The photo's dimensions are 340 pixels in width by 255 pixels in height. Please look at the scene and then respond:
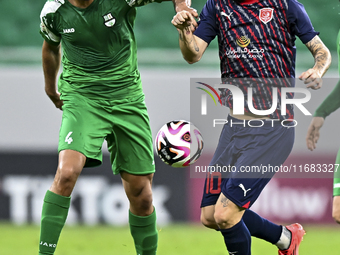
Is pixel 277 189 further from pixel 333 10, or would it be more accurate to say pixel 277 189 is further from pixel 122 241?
pixel 333 10

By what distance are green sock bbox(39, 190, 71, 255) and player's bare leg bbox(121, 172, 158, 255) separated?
1.83 feet

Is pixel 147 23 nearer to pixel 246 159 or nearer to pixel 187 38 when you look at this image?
pixel 187 38

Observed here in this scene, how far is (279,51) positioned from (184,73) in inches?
106

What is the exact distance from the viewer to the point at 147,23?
685 centimetres

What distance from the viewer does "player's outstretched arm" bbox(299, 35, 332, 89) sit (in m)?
3.18

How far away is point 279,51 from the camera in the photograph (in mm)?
3584

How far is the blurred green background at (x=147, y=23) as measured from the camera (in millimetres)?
6789

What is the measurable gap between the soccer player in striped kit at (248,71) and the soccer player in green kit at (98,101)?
0.42 meters

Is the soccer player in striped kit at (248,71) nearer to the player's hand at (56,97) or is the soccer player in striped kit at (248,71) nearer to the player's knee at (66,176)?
the player's knee at (66,176)

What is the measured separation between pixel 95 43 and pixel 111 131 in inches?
22.2

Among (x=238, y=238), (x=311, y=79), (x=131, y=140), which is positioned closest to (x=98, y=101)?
(x=131, y=140)

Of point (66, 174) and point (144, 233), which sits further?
point (144, 233)

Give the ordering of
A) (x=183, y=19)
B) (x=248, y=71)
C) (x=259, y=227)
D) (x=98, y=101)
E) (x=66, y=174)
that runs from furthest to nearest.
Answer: (x=259, y=227) < (x=98, y=101) < (x=248, y=71) < (x=66, y=174) < (x=183, y=19)

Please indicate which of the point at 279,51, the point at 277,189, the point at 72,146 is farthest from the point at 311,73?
the point at 277,189
